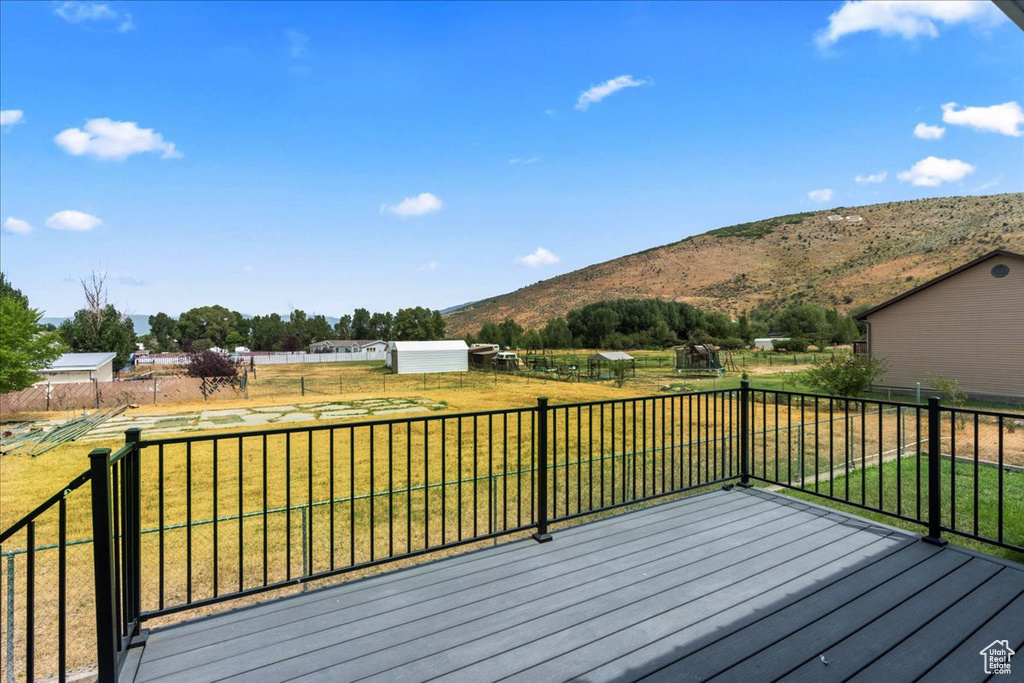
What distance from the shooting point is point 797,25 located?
11.5 m

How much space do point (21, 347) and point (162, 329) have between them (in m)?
60.7

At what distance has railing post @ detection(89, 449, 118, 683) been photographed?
164 centimetres

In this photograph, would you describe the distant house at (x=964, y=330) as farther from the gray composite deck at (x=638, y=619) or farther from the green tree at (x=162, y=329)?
the green tree at (x=162, y=329)

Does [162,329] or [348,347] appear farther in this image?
[162,329]

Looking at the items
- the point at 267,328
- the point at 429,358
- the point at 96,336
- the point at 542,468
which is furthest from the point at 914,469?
the point at 267,328

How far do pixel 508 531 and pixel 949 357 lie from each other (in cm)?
2020

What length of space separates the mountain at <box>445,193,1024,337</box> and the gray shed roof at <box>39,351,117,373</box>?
47.1 m

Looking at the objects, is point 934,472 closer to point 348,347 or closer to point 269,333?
point 348,347

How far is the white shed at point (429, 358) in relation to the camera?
35.1 meters

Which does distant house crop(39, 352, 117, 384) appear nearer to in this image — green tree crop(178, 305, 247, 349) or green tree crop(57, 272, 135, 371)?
green tree crop(57, 272, 135, 371)

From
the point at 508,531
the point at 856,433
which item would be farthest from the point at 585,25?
the point at 508,531

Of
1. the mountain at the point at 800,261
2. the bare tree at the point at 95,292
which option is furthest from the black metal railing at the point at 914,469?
the bare tree at the point at 95,292

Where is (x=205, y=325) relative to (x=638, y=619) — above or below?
above

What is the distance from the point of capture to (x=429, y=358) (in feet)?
116
